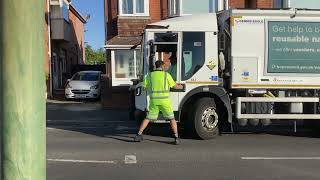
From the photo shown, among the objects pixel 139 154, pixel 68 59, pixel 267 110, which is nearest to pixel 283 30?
pixel 267 110

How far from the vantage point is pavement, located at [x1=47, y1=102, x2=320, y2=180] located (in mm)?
7902

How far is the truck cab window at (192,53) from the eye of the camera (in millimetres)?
11742

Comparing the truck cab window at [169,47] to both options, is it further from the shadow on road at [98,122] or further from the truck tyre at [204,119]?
the shadow on road at [98,122]

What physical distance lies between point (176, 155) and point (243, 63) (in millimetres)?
3019

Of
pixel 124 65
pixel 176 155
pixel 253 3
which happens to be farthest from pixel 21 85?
pixel 253 3

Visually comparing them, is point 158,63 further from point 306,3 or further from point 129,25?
point 306,3

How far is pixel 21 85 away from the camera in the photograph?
1.74 meters

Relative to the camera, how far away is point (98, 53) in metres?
76.8

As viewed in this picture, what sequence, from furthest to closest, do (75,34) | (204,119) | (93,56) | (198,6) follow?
(93,56) → (75,34) → (198,6) → (204,119)

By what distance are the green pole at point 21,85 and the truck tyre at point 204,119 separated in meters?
9.77

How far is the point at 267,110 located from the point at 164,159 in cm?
344

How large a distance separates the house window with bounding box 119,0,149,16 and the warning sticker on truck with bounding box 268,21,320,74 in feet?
36.9

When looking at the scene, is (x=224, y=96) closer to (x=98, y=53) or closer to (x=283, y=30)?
(x=283, y=30)

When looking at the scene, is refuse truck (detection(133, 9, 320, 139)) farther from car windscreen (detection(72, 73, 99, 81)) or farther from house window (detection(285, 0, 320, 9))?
car windscreen (detection(72, 73, 99, 81))
